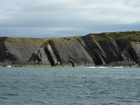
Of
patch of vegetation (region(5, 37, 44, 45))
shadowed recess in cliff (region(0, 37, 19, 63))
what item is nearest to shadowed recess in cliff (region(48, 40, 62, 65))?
A: patch of vegetation (region(5, 37, 44, 45))

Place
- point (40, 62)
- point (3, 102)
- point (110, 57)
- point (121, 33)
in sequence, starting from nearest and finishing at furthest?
point (3, 102)
point (40, 62)
point (110, 57)
point (121, 33)

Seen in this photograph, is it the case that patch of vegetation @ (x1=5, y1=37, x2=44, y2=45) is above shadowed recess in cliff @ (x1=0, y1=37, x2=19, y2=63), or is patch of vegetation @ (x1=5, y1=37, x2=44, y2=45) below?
above

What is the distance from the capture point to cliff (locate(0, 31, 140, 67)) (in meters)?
155

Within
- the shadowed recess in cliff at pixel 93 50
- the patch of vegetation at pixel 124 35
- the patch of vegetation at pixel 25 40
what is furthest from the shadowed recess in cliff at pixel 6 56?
the patch of vegetation at pixel 124 35

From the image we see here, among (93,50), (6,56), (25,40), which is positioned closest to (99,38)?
(93,50)

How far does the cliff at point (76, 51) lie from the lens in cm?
15500

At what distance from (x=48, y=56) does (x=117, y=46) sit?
109ft

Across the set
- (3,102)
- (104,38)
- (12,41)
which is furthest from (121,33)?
(3,102)

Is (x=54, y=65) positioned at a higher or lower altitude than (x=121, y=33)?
lower

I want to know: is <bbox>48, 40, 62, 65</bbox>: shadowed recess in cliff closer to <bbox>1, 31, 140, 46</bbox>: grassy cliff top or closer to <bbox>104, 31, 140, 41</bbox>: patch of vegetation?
<bbox>1, 31, 140, 46</bbox>: grassy cliff top

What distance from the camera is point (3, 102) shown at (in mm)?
32594

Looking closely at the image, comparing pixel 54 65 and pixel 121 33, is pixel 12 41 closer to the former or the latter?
pixel 54 65

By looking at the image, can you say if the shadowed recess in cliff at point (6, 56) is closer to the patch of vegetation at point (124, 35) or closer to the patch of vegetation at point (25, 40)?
the patch of vegetation at point (25, 40)

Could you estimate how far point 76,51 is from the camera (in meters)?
164
